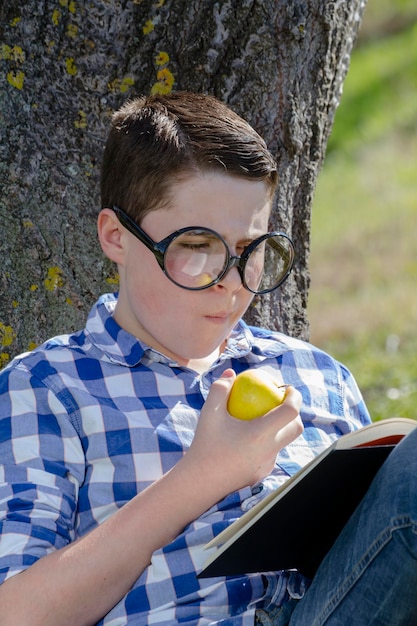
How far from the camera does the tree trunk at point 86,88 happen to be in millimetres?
2904

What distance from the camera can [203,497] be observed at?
2061 millimetres

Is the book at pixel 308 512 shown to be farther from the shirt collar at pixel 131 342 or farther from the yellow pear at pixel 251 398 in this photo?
the shirt collar at pixel 131 342

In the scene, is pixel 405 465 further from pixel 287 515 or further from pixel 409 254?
pixel 409 254

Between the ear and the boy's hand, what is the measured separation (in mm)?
521

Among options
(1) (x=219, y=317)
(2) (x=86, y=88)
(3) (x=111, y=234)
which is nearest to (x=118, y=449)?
(1) (x=219, y=317)

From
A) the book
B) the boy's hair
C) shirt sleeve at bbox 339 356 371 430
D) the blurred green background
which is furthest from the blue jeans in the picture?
the blurred green background

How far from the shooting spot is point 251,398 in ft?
6.88

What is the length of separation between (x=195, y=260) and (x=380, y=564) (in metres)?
0.83

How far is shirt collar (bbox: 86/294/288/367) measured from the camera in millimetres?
2340

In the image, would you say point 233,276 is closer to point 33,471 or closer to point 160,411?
point 160,411

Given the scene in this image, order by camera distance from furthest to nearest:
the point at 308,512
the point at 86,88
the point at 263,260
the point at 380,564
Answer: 1. the point at 86,88
2. the point at 263,260
3. the point at 308,512
4. the point at 380,564

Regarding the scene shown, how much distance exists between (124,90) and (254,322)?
2.87ft

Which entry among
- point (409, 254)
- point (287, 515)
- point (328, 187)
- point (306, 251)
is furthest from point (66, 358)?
point (328, 187)

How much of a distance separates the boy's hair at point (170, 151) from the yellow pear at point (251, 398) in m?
0.48
